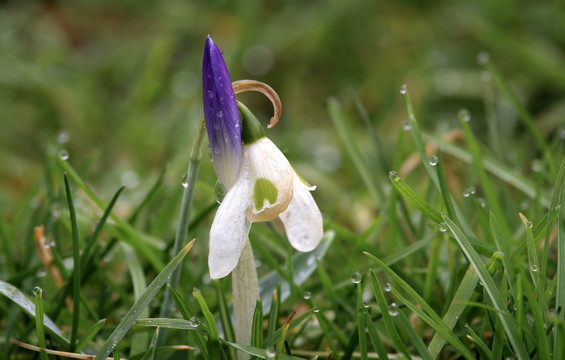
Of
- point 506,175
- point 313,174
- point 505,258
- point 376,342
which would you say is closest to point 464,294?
point 505,258

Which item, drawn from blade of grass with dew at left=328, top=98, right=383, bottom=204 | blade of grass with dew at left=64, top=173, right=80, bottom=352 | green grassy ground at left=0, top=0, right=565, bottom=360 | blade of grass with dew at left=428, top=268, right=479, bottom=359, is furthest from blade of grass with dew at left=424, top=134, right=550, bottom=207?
blade of grass with dew at left=64, top=173, right=80, bottom=352

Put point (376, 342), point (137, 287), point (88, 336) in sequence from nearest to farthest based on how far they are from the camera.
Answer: point (376, 342) → point (88, 336) → point (137, 287)

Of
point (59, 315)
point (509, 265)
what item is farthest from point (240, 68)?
point (509, 265)

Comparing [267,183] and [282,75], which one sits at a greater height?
[267,183]

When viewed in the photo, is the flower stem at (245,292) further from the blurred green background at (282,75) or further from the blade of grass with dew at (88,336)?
the blurred green background at (282,75)

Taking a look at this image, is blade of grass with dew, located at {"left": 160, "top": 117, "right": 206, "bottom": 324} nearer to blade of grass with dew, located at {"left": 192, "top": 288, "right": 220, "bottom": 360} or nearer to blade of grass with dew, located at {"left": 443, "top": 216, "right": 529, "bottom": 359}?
blade of grass with dew, located at {"left": 192, "top": 288, "right": 220, "bottom": 360}

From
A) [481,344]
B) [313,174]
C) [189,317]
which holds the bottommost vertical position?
[313,174]

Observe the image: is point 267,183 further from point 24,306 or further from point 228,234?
point 24,306
